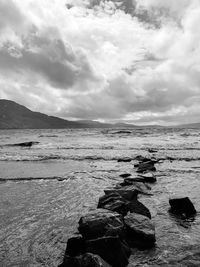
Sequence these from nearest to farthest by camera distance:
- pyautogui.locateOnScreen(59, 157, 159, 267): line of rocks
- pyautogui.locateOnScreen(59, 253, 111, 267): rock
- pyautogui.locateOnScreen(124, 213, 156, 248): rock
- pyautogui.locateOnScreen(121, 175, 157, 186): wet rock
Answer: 1. pyautogui.locateOnScreen(59, 253, 111, 267): rock
2. pyautogui.locateOnScreen(59, 157, 159, 267): line of rocks
3. pyautogui.locateOnScreen(124, 213, 156, 248): rock
4. pyautogui.locateOnScreen(121, 175, 157, 186): wet rock

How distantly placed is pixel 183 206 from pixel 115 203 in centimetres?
234

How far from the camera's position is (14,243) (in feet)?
20.9

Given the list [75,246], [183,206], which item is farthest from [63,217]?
[183,206]

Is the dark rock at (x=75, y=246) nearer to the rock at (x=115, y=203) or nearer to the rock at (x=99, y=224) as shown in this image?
the rock at (x=99, y=224)

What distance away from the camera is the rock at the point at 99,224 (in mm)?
5860

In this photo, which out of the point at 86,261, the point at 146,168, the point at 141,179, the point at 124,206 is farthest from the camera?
the point at 146,168

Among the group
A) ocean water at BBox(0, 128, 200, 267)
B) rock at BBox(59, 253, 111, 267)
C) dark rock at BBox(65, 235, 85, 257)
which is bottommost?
ocean water at BBox(0, 128, 200, 267)

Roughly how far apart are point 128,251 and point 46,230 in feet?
8.64

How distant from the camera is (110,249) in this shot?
5.35 m

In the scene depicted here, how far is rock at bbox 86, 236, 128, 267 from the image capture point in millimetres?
5273

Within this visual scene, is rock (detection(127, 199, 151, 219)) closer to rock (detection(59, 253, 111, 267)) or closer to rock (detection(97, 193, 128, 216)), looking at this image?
rock (detection(97, 193, 128, 216))

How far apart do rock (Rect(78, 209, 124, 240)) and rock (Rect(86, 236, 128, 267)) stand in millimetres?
337

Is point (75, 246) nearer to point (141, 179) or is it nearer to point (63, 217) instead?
point (63, 217)

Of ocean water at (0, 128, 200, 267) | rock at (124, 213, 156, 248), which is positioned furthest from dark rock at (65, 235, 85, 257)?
rock at (124, 213, 156, 248)
